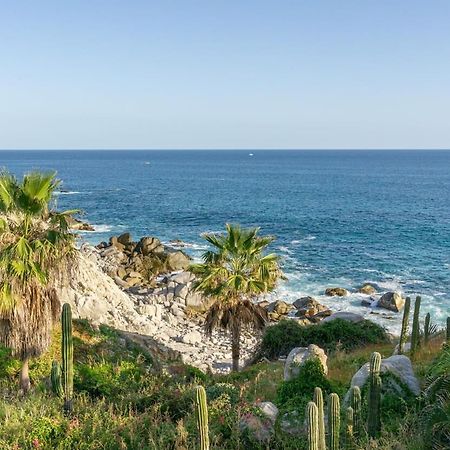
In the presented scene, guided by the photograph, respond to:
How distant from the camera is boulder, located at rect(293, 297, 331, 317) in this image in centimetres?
3562

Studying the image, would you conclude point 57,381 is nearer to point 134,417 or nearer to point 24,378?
point 24,378

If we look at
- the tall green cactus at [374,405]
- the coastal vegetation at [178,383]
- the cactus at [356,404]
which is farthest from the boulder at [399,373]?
the cactus at [356,404]

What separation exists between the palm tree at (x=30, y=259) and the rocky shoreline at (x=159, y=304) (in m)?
0.96

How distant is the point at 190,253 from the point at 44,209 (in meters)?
39.8

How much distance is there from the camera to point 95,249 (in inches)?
1996

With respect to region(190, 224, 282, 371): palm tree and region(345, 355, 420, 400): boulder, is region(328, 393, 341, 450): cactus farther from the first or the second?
region(190, 224, 282, 371): palm tree

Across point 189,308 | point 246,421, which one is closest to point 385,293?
point 189,308

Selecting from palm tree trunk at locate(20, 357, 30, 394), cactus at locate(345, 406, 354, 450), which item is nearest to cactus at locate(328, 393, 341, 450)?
cactus at locate(345, 406, 354, 450)

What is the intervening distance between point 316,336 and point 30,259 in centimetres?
1569

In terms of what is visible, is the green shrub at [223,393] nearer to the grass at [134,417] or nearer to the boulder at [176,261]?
the grass at [134,417]

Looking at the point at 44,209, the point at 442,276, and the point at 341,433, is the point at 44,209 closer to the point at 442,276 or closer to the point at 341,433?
the point at 341,433

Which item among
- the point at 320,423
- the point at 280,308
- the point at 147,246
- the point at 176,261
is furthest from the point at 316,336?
the point at 147,246

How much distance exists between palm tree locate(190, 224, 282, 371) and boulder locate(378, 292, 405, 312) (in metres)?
19.6

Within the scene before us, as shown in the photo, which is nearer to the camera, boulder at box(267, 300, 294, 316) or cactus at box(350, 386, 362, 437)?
cactus at box(350, 386, 362, 437)
